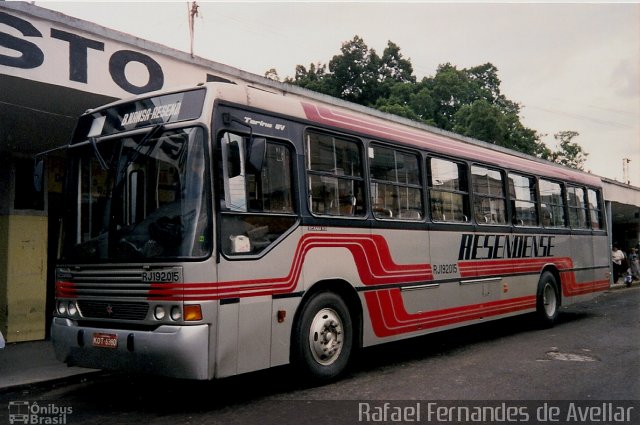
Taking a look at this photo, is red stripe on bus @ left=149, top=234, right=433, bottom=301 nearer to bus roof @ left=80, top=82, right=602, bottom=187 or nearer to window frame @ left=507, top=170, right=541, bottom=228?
bus roof @ left=80, top=82, right=602, bottom=187

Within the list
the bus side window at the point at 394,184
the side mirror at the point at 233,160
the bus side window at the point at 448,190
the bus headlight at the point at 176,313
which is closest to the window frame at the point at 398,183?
the bus side window at the point at 394,184

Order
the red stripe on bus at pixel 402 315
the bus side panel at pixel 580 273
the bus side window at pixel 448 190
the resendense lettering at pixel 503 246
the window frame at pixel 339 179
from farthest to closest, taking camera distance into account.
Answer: the bus side panel at pixel 580 273 < the resendense lettering at pixel 503 246 < the bus side window at pixel 448 190 < the red stripe on bus at pixel 402 315 < the window frame at pixel 339 179

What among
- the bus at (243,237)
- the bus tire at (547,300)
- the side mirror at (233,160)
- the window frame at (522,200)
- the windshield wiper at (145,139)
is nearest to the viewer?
the bus at (243,237)

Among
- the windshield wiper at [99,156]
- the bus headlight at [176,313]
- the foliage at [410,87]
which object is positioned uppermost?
the foliage at [410,87]

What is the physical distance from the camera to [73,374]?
734 centimetres

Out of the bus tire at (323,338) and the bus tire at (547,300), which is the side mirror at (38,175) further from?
the bus tire at (547,300)

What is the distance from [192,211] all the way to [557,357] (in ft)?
18.3

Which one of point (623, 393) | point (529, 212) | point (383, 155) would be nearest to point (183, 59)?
point (383, 155)

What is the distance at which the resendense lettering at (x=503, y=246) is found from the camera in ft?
29.6

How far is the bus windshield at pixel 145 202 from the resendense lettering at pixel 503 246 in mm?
4782

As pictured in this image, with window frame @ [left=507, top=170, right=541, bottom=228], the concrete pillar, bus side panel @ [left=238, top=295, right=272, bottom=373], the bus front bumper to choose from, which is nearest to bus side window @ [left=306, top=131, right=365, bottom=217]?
bus side panel @ [left=238, top=295, right=272, bottom=373]

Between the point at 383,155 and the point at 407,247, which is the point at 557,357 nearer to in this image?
the point at 407,247

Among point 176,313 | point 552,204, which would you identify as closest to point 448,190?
point 552,204

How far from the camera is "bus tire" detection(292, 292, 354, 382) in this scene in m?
6.19
